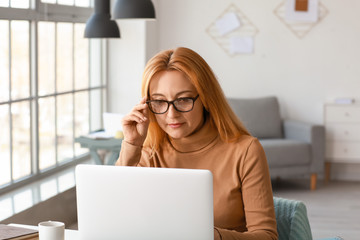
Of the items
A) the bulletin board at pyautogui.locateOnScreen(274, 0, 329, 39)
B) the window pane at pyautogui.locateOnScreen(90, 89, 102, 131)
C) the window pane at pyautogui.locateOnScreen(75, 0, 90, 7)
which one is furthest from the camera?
the bulletin board at pyautogui.locateOnScreen(274, 0, 329, 39)

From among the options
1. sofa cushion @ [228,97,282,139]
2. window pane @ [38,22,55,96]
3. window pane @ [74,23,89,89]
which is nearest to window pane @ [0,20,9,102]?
window pane @ [38,22,55,96]

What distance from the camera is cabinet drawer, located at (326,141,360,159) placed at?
228 inches

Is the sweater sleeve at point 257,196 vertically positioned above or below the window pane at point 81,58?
below

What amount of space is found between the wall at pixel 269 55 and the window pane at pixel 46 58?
1.21m

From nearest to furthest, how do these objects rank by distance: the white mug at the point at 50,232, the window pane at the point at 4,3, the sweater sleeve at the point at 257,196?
the white mug at the point at 50,232, the sweater sleeve at the point at 257,196, the window pane at the point at 4,3

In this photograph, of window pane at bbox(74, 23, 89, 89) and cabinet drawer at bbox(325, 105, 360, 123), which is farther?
cabinet drawer at bbox(325, 105, 360, 123)

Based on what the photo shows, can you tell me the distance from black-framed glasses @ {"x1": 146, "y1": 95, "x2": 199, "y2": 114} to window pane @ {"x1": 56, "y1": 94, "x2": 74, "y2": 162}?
299 cm

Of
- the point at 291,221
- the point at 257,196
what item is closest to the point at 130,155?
the point at 257,196

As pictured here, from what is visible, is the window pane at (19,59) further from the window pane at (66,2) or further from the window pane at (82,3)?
the window pane at (82,3)

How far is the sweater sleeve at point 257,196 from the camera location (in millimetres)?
1846

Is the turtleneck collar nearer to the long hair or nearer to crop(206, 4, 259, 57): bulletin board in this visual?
the long hair

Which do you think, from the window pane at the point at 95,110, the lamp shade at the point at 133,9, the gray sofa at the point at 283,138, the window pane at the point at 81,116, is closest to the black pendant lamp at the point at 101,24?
the lamp shade at the point at 133,9

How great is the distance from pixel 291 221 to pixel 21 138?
2703mm

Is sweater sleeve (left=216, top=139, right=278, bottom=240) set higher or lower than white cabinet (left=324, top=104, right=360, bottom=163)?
higher
